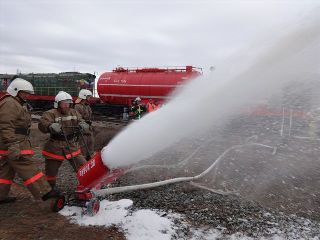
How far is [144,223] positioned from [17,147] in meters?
2.24

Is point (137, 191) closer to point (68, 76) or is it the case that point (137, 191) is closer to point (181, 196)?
point (181, 196)

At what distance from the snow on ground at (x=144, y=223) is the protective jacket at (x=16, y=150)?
644mm

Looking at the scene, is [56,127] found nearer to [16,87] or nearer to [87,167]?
[16,87]

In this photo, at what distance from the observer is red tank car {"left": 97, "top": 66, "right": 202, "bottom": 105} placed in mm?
19516

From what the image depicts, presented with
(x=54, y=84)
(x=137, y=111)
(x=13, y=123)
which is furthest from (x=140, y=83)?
(x=13, y=123)

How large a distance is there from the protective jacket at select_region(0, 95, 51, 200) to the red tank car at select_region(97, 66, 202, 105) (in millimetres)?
14143

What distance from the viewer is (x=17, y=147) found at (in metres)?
5.16

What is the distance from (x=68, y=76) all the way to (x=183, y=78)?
11.1 meters

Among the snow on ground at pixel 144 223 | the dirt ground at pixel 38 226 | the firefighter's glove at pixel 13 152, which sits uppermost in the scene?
the firefighter's glove at pixel 13 152

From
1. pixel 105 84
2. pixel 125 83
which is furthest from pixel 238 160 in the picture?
pixel 105 84

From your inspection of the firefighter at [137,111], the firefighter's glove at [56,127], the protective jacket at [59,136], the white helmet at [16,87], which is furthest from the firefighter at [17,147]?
the firefighter at [137,111]

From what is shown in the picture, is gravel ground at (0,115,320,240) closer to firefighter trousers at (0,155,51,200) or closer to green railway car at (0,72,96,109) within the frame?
firefighter trousers at (0,155,51,200)

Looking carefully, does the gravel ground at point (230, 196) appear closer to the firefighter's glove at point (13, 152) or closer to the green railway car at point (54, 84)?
the firefighter's glove at point (13, 152)

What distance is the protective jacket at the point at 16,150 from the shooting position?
5137mm
